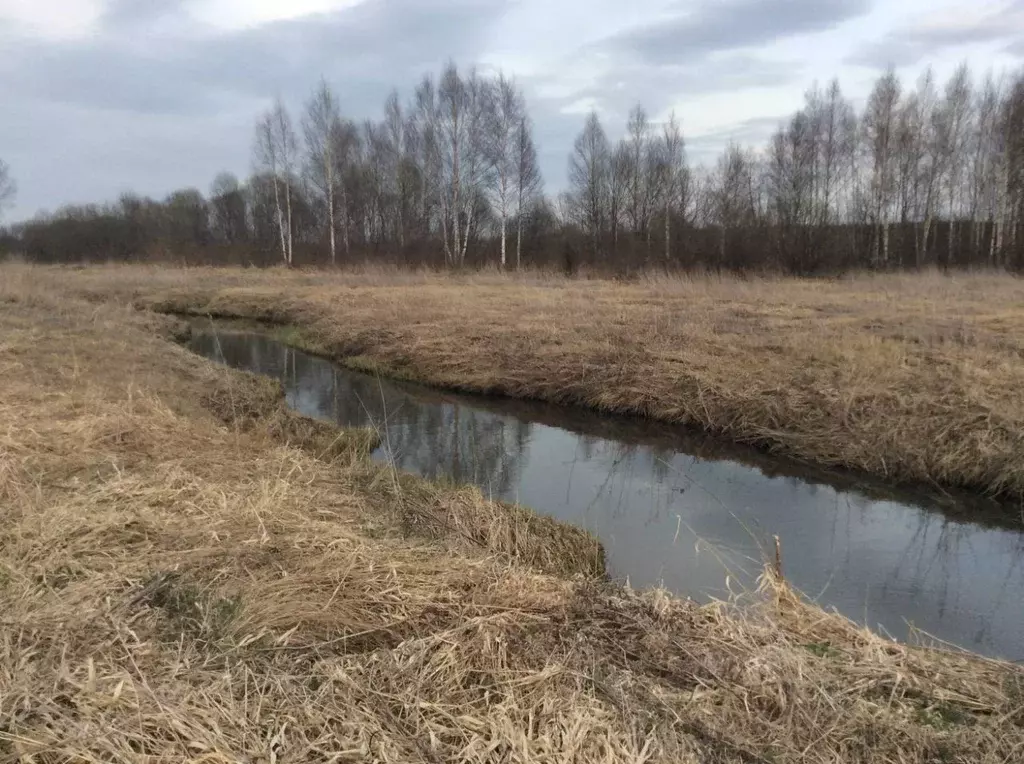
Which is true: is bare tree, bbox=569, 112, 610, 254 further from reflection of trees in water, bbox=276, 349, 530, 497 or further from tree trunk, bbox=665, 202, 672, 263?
reflection of trees in water, bbox=276, 349, 530, 497

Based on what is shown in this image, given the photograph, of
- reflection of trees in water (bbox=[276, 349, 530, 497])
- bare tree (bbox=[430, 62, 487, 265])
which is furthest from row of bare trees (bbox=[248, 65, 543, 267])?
reflection of trees in water (bbox=[276, 349, 530, 497])

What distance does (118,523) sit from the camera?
4020mm

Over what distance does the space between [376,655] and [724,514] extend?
480 centimetres

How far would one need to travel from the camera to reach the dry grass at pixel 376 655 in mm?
2443

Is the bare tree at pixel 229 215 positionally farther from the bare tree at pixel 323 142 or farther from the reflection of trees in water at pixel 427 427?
the reflection of trees in water at pixel 427 427

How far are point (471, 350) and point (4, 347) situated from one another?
730 cm

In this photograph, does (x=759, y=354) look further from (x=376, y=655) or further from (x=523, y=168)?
(x=523, y=168)

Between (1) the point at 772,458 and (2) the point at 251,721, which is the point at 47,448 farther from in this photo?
(1) the point at 772,458

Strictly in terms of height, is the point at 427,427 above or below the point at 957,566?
above

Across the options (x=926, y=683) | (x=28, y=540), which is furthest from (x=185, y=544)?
(x=926, y=683)

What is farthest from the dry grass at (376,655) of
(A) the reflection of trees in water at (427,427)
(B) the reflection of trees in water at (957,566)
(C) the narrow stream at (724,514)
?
(A) the reflection of trees in water at (427,427)

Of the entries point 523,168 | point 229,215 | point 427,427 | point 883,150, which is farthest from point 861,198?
point 229,215

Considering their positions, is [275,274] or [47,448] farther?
[275,274]

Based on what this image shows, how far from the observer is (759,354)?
1074 cm
